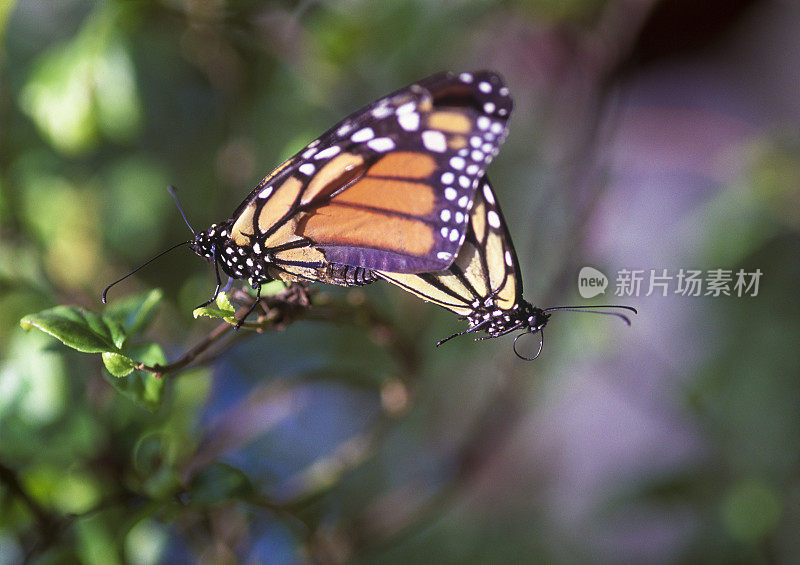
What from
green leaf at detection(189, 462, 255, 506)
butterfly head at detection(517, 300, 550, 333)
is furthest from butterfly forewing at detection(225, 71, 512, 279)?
green leaf at detection(189, 462, 255, 506)

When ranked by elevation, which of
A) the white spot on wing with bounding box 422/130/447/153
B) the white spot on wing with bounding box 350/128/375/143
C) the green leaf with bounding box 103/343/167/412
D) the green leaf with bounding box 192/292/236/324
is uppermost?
the white spot on wing with bounding box 422/130/447/153

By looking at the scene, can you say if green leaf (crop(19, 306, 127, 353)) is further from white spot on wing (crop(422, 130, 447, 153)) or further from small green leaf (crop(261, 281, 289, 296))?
white spot on wing (crop(422, 130, 447, 153))

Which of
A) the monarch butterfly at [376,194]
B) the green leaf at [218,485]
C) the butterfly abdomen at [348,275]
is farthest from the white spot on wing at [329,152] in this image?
the green leaf at [218,485]

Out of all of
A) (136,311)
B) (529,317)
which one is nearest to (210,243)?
(136,311)

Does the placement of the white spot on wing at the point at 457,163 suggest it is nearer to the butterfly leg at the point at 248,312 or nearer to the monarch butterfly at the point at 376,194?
the monarch butterfly at the point at 376,194

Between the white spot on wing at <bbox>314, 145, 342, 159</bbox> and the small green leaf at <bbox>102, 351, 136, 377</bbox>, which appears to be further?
the white spot on wing at <bbox>314, 145, 342, 159</bbox>

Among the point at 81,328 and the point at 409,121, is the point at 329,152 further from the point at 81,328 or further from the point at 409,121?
the point at 81,328

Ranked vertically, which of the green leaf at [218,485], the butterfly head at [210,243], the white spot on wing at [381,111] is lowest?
the green leaf at [218,485]
